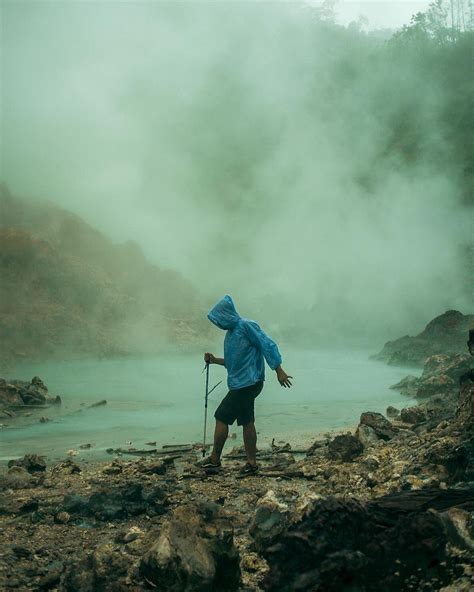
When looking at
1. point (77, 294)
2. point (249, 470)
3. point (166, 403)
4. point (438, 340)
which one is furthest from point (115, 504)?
point (77, 294)

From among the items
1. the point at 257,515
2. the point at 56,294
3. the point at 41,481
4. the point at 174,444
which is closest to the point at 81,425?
the point at 174,444

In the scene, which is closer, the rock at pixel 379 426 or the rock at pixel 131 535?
the rock at pixel 131 535

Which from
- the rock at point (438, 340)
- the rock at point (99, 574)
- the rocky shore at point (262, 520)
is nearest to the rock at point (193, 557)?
the rocky shore at point (262, 520)

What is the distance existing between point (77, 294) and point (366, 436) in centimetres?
2168

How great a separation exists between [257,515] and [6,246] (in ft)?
77.8

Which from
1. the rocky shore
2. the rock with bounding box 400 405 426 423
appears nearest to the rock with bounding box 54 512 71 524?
the rocky shore

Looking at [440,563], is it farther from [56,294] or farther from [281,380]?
[56,294]

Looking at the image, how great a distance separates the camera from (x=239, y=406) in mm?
5945

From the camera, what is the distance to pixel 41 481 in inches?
215

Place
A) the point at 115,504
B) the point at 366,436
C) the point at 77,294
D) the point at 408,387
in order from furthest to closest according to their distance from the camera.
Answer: the point at 77,294
the point at 408,387
the point at 366,436
the point at 115,504

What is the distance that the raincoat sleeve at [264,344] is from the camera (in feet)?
19.2

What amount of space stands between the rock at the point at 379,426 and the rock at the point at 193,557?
3.80 m

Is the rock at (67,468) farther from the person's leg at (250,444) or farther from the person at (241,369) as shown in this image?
the person's leg at (250,444)

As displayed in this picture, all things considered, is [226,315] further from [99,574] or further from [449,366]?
[449,366]
